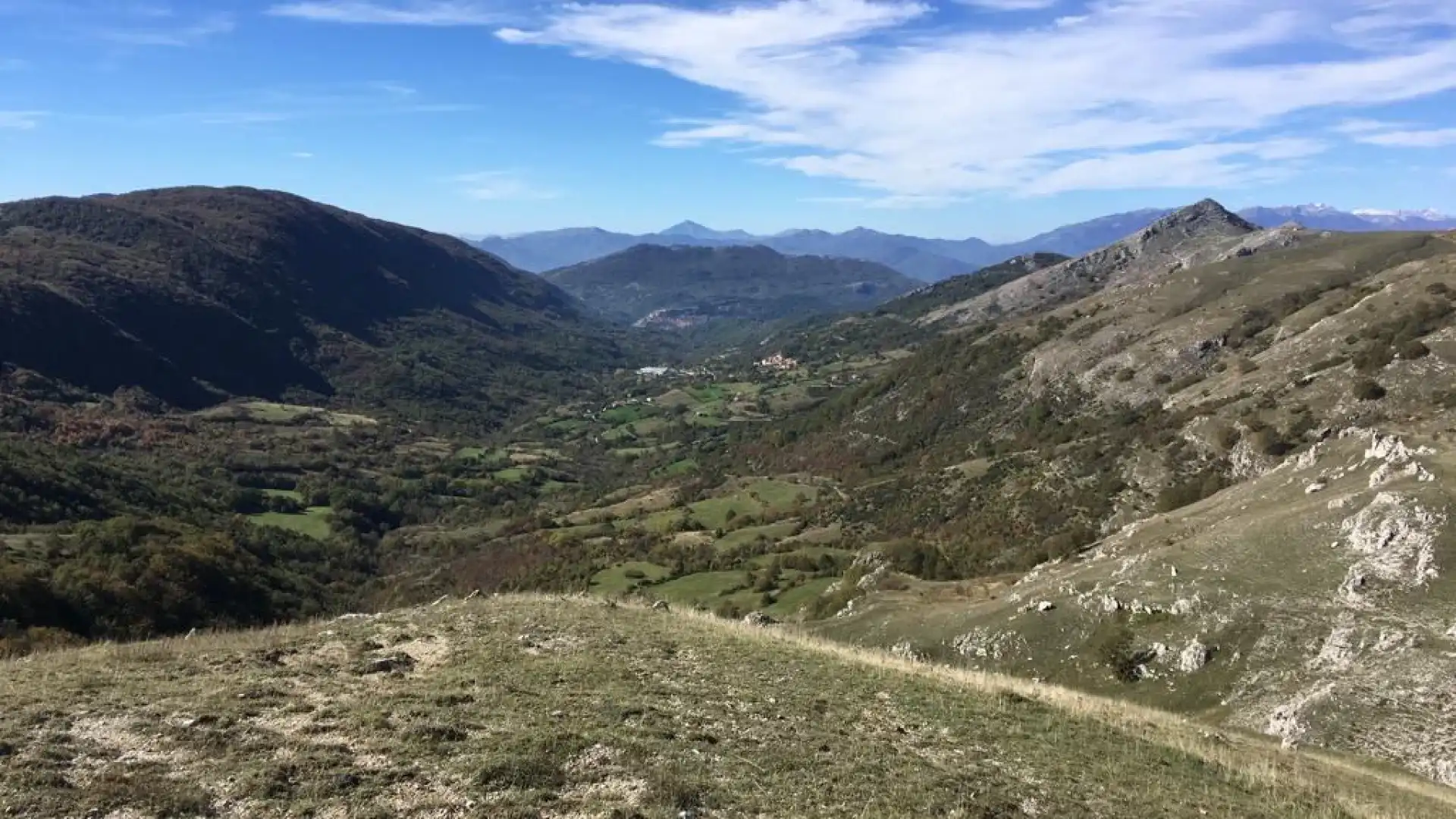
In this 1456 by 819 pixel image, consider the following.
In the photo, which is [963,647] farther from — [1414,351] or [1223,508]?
[1414,351]

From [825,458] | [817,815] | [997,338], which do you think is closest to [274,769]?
[817,815]

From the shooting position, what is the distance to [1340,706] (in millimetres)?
25500

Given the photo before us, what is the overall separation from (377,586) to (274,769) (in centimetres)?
13027

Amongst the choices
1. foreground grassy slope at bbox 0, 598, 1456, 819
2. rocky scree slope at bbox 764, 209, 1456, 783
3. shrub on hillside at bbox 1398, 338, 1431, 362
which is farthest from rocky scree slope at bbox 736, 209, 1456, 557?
foreground grassy slope at bbox 0, 598, 1456, 819

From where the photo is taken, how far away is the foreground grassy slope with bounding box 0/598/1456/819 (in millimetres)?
12867

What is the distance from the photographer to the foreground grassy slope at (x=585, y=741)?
42.2ft

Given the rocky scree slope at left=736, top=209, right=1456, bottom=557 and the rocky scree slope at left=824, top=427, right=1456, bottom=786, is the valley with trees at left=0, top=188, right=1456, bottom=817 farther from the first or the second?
the rocky scree slope at left=736, top=209, right=1456, bottom=557

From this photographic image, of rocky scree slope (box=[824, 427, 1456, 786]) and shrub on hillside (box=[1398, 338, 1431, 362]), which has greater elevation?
shrub on hillside (box=[1398, 338, 1431, 362])

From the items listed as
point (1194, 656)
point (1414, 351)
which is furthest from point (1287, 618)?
point (1414, 351)

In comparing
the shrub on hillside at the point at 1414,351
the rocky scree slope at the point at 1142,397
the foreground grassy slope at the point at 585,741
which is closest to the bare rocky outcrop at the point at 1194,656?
the foreground grassy slope at the point at 585,741

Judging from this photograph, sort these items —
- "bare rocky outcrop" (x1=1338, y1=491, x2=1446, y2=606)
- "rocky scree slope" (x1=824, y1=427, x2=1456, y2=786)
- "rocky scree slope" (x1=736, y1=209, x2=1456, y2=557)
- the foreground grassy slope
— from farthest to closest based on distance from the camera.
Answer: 1. "rocky scree slope" (x1=736, y1=209, x2=1456, y2=557)
2. "bare rocky outcrop" (x1=1338, y1=491, x2=1446, y2=606)
3. "rocky scree slope" (x1=824, y1=427, x2=1456, y2=786)
4. the foreground grassy slope

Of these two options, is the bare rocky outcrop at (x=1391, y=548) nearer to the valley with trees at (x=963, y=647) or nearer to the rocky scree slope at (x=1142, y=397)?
the valley with trees at (x=963, y=647)

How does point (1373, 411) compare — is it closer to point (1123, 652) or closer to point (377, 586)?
point (1123, 652)

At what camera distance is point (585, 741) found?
1516 cm
